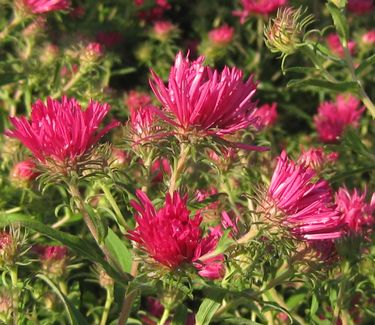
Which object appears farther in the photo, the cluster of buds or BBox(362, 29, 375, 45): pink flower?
BBox(362, 29, 375, 45): pink flower

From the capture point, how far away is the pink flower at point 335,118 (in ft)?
9.44

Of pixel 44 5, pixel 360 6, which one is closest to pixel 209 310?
pixel 44 5

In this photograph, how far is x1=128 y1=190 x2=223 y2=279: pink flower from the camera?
1.17 m

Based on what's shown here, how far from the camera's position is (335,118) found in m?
2.94

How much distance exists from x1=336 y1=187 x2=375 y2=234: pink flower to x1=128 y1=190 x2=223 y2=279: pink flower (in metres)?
0.46

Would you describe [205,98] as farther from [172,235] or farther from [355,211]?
[355,211]

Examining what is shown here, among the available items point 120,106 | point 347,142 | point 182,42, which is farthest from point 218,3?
point 347,142

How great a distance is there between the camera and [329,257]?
1.47 metres

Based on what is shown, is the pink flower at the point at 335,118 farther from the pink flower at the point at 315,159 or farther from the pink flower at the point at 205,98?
the pink flower at the point at 205,98

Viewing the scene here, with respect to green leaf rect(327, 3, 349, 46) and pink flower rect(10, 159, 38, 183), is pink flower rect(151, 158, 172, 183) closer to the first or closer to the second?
pink flower rect(10, 159, 38, 183)

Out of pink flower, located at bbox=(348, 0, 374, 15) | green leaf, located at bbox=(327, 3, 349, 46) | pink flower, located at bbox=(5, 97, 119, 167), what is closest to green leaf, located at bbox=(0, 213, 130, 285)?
pink flower, located at bbox=(5, 97, 119, 167)

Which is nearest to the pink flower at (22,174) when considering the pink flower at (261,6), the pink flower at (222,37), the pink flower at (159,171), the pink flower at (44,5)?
the pink flower at (159,171)

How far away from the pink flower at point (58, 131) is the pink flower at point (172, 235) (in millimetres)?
172

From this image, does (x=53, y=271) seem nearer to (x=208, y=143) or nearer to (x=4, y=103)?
(x=208, y=143)
